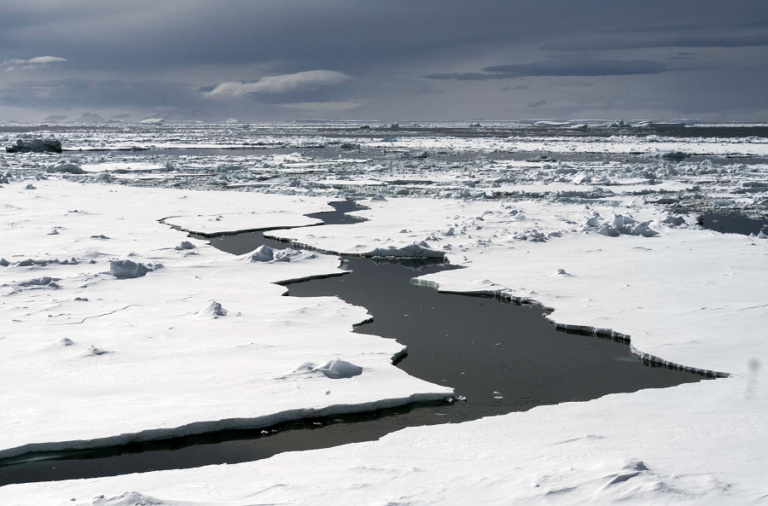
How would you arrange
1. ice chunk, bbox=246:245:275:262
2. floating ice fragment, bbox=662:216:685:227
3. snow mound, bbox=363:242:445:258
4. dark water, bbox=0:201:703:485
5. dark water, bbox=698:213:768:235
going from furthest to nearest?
dark water, bbox=698:213:768:235 < floating ice fragment, bbox=662:216:685:227 < snow mound, bbox=363:242:445:258 < ice chunk, bbox=246:245:275:262 < dark water, bbox=0:201:703:485

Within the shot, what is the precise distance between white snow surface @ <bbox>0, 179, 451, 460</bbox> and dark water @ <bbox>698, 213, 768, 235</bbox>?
24.9ft

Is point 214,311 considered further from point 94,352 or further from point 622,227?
point 622,227

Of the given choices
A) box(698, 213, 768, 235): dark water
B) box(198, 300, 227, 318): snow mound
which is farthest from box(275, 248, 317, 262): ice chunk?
box(698, 213, 768, 235): dark water

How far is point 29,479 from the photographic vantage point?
13.2 ft

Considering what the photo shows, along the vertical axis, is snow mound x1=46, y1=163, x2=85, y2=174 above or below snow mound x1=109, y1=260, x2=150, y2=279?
above

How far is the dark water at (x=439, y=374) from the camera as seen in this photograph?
170 inches

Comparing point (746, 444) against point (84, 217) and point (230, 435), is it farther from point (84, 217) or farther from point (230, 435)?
point (84, 217)

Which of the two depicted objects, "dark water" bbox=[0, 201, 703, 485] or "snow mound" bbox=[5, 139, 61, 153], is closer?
"dark water" bbox=[0, 201, 703, 485]

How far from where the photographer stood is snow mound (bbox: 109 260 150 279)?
8742 millimetres

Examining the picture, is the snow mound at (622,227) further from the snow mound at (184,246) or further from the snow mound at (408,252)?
the snow mound at (184,246)

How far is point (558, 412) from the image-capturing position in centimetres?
483

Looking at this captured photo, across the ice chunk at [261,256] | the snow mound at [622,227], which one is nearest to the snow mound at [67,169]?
the ice chunk at [261,256]

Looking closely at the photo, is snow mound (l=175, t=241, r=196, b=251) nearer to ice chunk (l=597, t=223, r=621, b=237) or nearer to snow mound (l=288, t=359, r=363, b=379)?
snow mound (l=288, t=359, r=363, b=379)

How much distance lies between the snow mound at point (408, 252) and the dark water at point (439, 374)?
4.02ft
